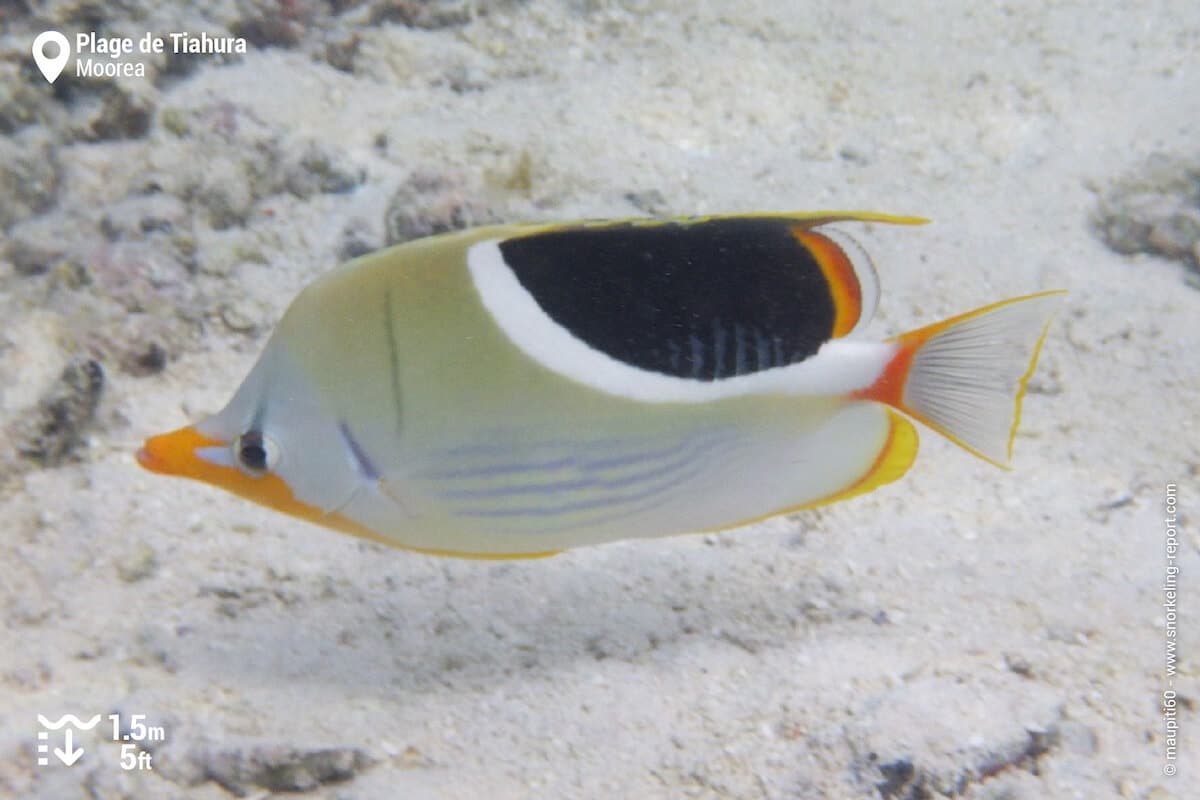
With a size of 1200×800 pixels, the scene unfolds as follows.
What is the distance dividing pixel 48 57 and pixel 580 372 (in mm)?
4909

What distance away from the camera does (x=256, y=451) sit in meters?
1.71

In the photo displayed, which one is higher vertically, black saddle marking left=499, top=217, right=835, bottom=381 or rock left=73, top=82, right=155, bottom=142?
rock left=73, top=82, right=155, bottom=142

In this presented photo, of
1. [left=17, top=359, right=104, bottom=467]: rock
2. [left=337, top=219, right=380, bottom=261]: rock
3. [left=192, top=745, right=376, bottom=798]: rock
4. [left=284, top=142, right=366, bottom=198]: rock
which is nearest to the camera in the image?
[left=192, top=745, right=376, bottom=798]: rock

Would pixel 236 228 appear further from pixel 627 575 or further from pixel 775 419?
pixel 775 419

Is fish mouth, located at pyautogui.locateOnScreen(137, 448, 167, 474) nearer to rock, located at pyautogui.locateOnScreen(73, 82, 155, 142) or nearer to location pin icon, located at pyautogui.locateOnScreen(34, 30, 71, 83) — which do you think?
rock, located at pyautogui.locateOnScreen(73, 82, 155, 142)

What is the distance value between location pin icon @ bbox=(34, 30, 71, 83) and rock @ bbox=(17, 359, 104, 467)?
108 inches

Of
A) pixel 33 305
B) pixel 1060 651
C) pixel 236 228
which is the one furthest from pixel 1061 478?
pixel 33 305

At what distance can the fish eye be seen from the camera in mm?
1709

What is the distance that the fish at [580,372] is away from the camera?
166 cm

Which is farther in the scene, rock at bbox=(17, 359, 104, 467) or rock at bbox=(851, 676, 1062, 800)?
rock at bbox=(17, 359, 104, 467)

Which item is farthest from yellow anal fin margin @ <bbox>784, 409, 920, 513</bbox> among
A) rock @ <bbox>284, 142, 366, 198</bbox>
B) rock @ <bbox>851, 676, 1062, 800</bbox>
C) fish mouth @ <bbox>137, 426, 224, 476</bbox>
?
rock @ <bbox>284, 142, 366, 198</bbox>

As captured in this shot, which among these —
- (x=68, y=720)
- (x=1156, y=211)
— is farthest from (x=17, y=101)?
(x=1156, y=211)

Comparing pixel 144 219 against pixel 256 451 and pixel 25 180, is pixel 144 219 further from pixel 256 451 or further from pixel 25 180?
pixel 256 451

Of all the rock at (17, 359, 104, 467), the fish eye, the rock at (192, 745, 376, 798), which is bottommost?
the rock at (192, 745, 376, 798)
